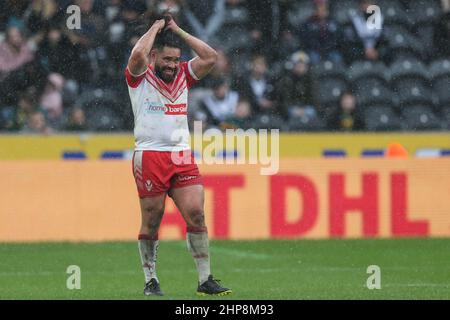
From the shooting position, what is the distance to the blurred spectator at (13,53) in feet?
57.1

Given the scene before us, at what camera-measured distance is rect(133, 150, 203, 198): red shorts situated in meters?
10.4

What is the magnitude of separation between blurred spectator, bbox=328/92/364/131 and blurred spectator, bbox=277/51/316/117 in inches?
12.3

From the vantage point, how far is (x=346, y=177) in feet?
53.8

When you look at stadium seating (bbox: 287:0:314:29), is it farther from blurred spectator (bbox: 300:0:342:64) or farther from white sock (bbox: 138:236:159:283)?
white sock (bbox: 138:236:159:283)

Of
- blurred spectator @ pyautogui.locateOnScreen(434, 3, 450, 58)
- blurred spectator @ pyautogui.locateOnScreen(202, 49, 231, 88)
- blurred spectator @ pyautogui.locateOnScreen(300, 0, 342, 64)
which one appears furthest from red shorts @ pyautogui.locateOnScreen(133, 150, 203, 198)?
blurred spectator @ pyautogui.locateOnScreen(434, 3, 450, 58)

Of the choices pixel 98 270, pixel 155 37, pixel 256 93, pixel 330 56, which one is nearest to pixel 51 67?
pixel 256 93

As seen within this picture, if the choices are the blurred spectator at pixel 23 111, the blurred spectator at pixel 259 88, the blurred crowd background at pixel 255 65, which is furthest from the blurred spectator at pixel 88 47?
the blurred spectator at pixel 259 88

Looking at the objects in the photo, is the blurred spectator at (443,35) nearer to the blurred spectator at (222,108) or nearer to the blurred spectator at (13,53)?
the blurred spectator at (222,108)

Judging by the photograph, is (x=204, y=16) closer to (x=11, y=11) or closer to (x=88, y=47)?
(x=88, y=47)

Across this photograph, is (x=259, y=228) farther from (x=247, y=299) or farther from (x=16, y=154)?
(x=247, y=299)

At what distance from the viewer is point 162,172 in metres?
10.4

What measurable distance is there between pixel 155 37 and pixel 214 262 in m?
4.30

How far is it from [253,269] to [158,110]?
10.5 ft

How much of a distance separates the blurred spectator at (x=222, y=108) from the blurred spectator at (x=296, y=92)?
677 millimetres
